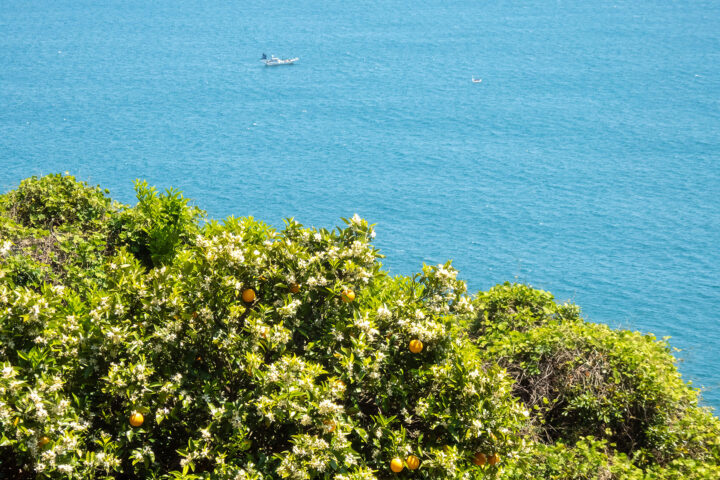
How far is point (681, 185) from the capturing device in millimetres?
22344

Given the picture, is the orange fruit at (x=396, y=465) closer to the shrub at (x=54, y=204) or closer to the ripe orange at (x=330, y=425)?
the ripe orange at (x=330, y=425)

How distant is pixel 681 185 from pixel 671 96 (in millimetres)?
8395

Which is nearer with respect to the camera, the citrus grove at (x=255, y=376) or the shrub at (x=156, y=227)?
the citrus grove at (x=255, y=376)

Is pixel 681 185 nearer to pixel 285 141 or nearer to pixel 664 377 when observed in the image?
pixel 285 141

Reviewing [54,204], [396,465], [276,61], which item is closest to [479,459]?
[396,465]

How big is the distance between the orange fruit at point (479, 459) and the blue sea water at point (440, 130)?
29.2 ft

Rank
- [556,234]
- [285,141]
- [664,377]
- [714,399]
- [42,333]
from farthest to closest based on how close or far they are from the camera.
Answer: [285,141] < [556,234] < [714,399] < [664,377] < [42,333]

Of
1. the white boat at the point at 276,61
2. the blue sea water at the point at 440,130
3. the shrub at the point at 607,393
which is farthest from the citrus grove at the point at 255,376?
the white boat at the point at 276,61

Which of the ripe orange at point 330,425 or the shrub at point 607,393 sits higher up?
the shrub at point 607,393

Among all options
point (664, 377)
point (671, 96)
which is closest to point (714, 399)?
point (664, 377)

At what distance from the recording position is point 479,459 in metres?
4.67

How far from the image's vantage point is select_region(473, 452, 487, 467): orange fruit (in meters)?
4.67

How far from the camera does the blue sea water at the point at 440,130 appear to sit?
61.3 ft

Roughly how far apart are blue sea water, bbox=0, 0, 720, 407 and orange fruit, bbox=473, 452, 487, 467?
8.91 meters
